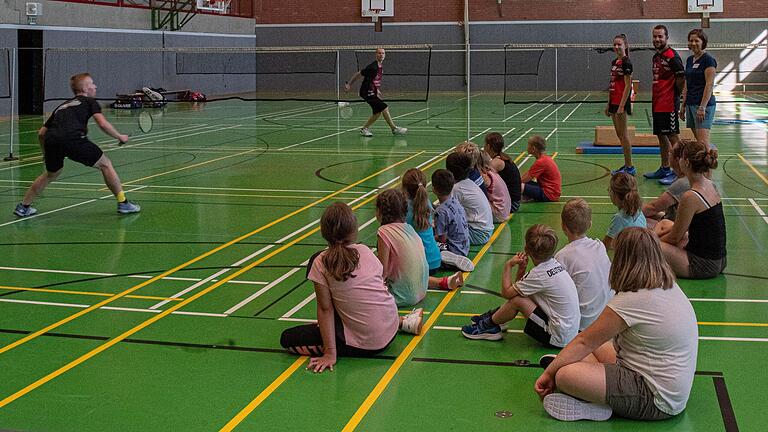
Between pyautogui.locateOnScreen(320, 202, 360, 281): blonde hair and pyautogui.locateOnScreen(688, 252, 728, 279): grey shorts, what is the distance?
3430 mm

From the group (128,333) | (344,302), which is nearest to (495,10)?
(128,333)

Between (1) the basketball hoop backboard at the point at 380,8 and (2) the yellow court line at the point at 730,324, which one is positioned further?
(1) the basketball hoop backboard at the point at 380,8

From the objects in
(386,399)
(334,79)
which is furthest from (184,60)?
(386,399)

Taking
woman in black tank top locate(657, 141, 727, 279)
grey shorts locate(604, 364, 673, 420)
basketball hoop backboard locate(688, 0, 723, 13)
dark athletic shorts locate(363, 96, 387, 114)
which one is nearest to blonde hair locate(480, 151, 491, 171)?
woman in black tank top locate(657, 141, 727, 279)

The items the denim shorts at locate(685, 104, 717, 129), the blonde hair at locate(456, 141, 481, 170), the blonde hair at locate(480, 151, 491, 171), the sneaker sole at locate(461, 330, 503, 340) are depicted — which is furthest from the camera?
the denim shorts at locate(685, 104, 717, 129)

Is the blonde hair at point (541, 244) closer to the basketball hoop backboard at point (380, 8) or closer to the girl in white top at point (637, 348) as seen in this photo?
the girl in white top at point (637, 348)

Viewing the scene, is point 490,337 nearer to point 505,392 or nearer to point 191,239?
point 505,392

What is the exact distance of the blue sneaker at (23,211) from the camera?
440 inches

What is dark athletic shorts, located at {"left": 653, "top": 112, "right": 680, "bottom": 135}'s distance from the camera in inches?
504

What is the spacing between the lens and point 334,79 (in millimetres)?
39906

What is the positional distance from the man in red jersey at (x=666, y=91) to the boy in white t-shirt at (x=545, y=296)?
24.6 feet

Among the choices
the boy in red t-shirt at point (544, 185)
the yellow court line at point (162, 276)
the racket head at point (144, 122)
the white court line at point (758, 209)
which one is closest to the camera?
the yellow court line at point (162, 276)

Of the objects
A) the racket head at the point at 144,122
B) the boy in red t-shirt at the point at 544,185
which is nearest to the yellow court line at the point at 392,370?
the boy in red t-shirt at the point at 544,185

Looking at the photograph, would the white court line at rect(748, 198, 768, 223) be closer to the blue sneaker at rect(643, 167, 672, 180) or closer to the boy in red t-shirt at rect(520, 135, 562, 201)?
the blue sneaker at rect(643, 167, 672, 180)
